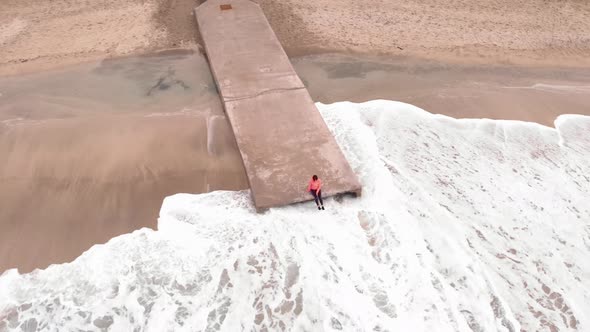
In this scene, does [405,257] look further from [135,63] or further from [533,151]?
[135,63]

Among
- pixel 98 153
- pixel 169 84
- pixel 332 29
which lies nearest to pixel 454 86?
pixel 332 29

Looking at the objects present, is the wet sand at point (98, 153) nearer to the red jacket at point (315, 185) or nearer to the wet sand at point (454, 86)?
the red jacket at point (315, 185)

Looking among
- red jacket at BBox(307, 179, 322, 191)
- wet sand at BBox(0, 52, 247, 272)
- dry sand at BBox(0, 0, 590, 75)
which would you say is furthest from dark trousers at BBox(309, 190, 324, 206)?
dry sand at BBox(0, 0, 590, 75)

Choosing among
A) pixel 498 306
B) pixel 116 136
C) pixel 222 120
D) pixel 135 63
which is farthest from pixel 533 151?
pixel 135 63

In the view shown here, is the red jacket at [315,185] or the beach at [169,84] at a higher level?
the red jacket at [315,185]

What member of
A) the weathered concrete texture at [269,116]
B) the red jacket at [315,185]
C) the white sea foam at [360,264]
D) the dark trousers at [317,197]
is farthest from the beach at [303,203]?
the red jacket at [315,185]

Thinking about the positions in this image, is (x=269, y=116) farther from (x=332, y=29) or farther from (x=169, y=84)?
(x=332, y=29)
